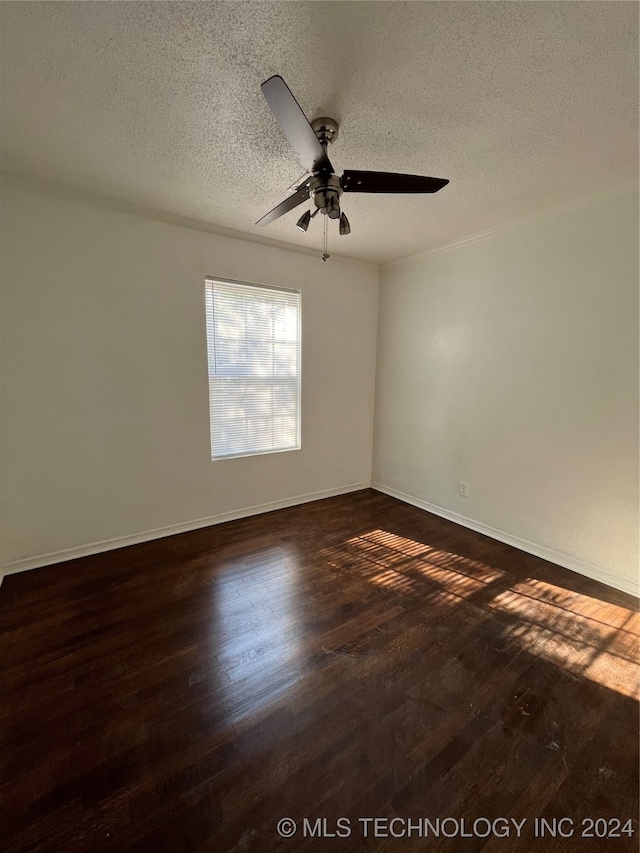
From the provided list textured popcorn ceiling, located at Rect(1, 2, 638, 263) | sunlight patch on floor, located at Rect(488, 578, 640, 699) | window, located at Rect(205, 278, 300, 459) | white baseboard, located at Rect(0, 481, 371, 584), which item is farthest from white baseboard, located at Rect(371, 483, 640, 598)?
textured popcorn ceiling, located at Rect(1, 2, 638, 263)

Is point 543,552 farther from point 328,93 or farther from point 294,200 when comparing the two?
point 328,93

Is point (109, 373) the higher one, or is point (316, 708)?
point (109, 373)

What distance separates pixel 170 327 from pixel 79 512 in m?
1.55

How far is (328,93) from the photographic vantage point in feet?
4.64

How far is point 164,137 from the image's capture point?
5.55 feet

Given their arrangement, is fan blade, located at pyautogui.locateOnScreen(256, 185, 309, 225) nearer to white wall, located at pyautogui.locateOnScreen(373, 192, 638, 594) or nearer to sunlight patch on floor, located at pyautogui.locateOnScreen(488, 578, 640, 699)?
white wall, located at pyautogui.locateOnScreen(373, 192, 638, 594)

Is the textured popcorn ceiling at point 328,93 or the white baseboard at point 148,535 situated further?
the white baseboard at point 148,535

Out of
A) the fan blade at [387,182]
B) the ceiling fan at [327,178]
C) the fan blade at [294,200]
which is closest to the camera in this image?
the ceiling fan at [327,178]

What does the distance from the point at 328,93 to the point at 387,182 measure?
410 millimetres

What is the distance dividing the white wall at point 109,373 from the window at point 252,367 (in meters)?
0.10

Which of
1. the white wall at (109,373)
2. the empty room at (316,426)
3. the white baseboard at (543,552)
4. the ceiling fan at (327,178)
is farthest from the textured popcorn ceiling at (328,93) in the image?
the white baseboard at (543,552)

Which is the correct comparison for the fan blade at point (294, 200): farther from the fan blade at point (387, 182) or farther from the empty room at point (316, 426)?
the fan blade at point (387, 182)

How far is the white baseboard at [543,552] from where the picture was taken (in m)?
2.23

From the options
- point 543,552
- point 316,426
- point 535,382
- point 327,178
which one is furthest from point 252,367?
point 543,552
